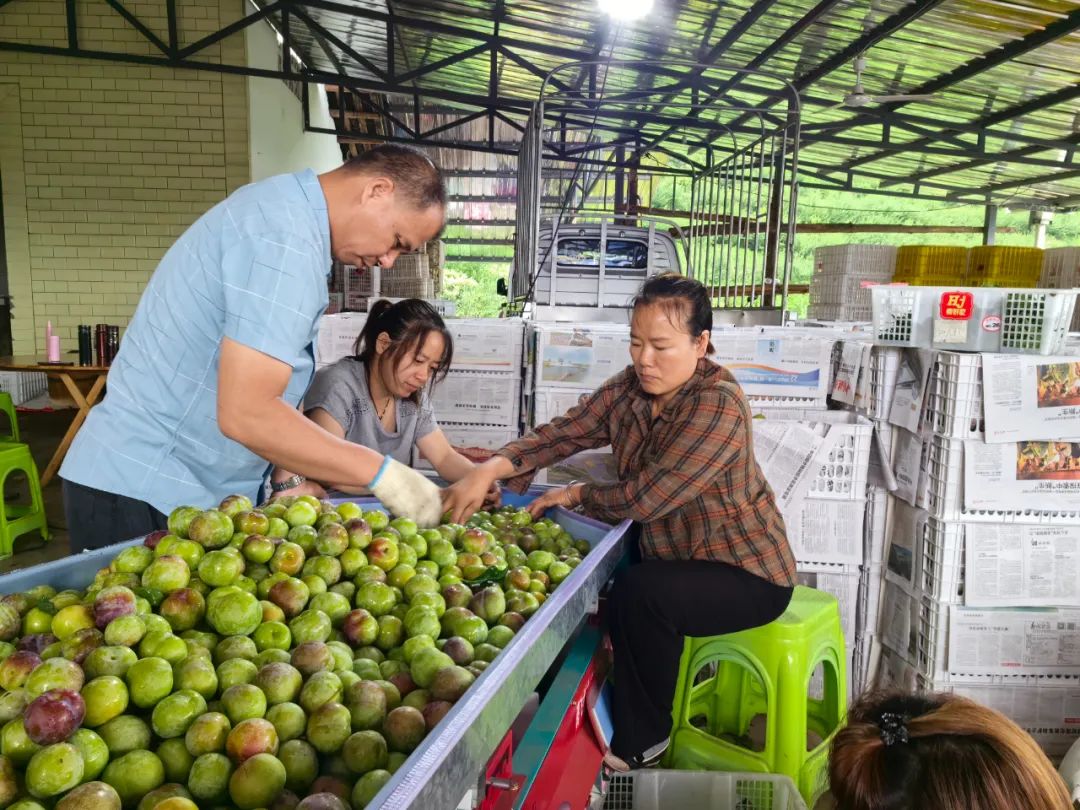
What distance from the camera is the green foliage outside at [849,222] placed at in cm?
1802

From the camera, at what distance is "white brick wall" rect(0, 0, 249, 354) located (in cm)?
783

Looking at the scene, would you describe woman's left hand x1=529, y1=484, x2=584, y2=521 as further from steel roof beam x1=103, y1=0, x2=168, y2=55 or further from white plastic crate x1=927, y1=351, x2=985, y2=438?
steel roof beam x1=103, y1=0, x2=168, y2=55

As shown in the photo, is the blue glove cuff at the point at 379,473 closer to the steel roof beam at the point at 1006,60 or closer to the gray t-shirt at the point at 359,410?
the gray t-shirt at the point at 359,410

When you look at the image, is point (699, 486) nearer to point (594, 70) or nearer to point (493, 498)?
point (493, 498)

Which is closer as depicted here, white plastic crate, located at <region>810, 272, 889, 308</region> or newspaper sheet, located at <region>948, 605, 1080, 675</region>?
newspaper sheet, located at <region>948, 605, 1080, 675</region>

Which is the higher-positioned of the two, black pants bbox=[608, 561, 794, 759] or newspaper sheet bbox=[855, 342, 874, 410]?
newspaper sheet bbox=[855, 342, 874, 410]

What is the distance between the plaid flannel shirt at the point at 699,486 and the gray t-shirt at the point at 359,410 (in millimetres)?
837

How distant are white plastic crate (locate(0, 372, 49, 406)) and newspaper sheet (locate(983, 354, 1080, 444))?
8.53 metres

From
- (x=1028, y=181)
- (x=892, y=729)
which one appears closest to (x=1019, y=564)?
(x=892, y=729)

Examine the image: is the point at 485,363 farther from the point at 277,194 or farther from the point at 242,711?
the point at 242,711

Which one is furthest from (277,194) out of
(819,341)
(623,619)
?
(819,341)

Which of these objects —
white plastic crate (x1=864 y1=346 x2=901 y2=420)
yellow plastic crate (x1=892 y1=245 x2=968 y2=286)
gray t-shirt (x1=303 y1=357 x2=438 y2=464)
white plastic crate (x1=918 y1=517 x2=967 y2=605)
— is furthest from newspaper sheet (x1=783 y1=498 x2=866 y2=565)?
yellow plastic crate (x1=892 y1=245 x2=968 y2=286)

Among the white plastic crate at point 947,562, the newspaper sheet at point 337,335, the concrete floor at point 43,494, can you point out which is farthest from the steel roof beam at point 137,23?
the white plastic crate at point 947,562

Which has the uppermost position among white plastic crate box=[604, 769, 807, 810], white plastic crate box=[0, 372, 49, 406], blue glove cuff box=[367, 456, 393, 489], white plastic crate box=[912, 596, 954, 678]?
blue glove cuff box=[367, 456, 393, 489]
